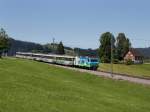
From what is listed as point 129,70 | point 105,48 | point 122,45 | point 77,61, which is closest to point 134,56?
point 122,45

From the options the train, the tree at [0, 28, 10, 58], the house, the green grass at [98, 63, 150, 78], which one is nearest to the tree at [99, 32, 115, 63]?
the green grass at [98, 63, 150, 78]

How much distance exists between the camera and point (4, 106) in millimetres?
15586

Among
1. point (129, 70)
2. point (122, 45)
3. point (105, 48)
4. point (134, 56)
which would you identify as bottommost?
point (129, 70)

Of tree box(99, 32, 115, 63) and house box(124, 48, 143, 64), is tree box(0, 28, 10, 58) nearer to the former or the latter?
tree box(99, 32, 115, 63)

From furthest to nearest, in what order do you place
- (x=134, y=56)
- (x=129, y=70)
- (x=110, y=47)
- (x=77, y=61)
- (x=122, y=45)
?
(x=134, y=56)
(x=122, y=45)
(x=110, y=47)
(x=129, y=70)
(x=77, y=61)

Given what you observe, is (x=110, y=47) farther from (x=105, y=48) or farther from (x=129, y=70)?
(x=129, y=70)

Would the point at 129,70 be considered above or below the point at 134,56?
below

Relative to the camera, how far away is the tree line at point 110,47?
141500 mm

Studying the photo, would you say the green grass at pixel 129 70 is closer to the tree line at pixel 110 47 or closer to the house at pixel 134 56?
the tree line at pixel 110 47

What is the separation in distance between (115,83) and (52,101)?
2264 centimetres

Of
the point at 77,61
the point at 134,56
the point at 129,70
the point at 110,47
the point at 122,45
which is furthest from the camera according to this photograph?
the point at 134,56

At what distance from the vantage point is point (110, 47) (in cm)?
14075

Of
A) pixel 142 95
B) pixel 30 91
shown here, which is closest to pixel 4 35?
pixel 142 95

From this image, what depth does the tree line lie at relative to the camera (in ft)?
464
